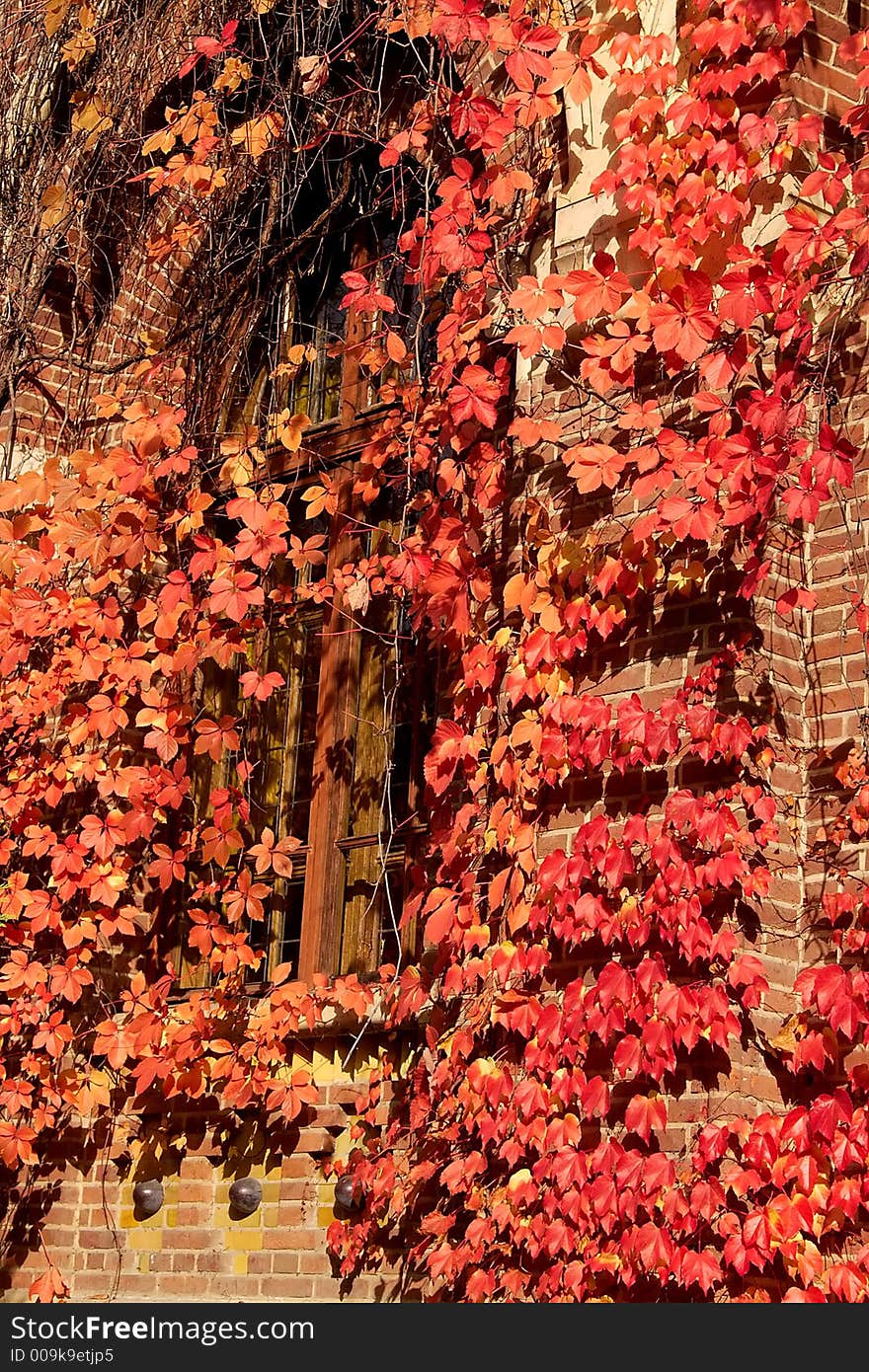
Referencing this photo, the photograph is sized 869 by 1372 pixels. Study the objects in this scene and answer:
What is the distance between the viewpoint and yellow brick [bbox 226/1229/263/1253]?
435 centimetres

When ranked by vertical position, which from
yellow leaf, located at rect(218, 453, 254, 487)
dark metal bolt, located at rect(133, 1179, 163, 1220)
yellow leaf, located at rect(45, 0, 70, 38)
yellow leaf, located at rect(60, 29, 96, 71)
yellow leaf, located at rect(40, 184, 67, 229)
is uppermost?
yellow leaf, located at rect(45, 0, 70, 38)

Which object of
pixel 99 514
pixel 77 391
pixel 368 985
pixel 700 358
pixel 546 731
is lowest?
pixel 368 985

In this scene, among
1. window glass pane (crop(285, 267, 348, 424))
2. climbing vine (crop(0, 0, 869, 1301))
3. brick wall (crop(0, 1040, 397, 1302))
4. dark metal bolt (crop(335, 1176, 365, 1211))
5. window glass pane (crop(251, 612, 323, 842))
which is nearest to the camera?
climbing vine (crop(0, 0, 869, 1301))

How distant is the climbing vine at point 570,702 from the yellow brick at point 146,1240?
299 mm

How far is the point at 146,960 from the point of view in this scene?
518cm

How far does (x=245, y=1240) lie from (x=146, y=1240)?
42 centimetres

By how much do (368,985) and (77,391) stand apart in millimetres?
2562

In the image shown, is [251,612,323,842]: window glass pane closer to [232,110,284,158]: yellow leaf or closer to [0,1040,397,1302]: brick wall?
[0,1040,397,1302]: brick wall

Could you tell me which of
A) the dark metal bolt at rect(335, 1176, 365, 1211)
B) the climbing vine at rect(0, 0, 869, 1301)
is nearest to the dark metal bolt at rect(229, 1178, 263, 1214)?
the climbing vine at rect(0, 0, 869, 1301)

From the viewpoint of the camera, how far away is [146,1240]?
464cm

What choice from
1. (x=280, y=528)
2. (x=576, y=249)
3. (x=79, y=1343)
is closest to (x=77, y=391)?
(x=280, y=528)

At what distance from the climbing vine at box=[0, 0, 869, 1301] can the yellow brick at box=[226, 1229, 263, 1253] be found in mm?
338

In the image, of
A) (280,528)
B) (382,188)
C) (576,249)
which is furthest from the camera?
(382,188)

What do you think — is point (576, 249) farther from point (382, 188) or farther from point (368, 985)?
point (368, 985)
